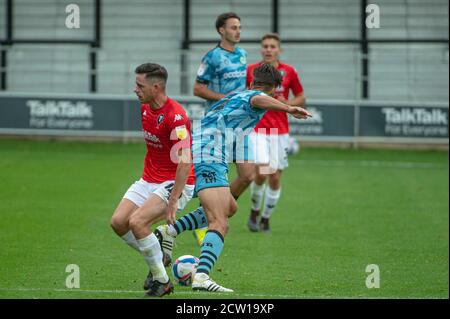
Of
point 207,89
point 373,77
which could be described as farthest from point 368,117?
point 207,89

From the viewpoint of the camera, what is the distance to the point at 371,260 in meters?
11.6

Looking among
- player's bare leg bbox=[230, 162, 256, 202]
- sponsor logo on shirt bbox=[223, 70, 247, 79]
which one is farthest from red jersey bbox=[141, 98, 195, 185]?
sponsor logo on shirt bbox=[223, 70, 247, 79]

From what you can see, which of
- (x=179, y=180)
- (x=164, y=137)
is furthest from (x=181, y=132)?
(x=179, y=180)

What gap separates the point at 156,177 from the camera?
31.2ft

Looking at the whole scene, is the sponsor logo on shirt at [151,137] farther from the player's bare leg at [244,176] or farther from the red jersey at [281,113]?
the red jersey at [281,113]

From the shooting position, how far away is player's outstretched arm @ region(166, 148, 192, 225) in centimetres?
893

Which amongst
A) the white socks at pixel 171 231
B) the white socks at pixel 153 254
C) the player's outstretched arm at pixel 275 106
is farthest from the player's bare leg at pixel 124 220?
the player's outstretched arm at pixel 275 106

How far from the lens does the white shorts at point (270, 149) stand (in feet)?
44.2

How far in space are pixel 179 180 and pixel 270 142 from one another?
506 cm

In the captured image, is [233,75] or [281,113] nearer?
[233,75]

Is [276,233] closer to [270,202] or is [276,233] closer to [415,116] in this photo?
[270,202]

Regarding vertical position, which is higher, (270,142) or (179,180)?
(270,142)

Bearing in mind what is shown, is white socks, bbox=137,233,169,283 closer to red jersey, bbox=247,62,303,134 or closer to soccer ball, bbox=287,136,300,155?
red jersey, bbox=247,62,303,134
